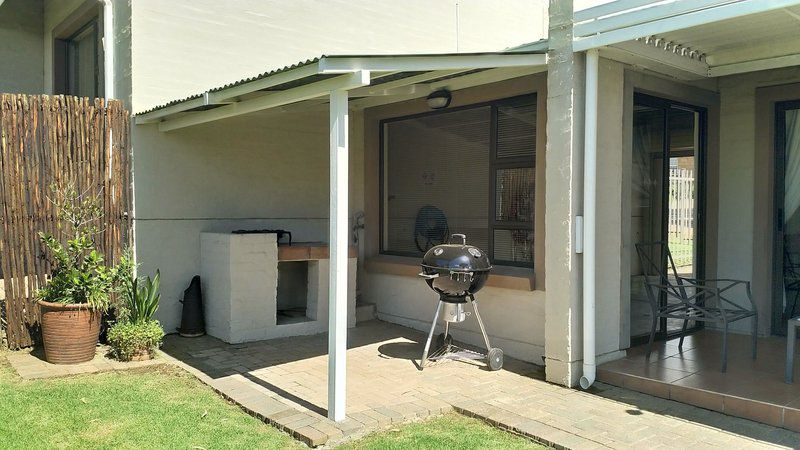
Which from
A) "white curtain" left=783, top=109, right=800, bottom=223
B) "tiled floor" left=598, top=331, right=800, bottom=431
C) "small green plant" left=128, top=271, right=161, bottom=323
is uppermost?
"white curtain" left=783, top=109, right=800, bottom=223

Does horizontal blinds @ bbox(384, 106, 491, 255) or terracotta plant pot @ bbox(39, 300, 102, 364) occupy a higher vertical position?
horizontal blinds @ bbox(384, 106, 491, 255)

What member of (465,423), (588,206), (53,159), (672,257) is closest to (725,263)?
(672,257)

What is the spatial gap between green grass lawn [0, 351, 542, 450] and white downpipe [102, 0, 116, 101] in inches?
145

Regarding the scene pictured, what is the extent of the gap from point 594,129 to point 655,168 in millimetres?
1756

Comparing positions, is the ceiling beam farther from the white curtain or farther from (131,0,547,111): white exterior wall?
(131,0,547,111): white exterior wall

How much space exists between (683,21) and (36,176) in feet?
20.8

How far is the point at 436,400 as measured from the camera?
513 centimetres

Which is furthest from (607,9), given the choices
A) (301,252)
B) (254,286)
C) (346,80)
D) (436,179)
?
(254,286)

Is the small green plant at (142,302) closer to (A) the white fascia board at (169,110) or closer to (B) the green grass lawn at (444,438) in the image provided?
(A) the white fascia board at (169,110)

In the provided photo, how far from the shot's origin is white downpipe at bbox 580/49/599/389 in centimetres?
532

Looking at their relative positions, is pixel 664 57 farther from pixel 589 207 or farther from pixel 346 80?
pixel 346 80

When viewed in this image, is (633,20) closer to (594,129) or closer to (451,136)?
(594,129)

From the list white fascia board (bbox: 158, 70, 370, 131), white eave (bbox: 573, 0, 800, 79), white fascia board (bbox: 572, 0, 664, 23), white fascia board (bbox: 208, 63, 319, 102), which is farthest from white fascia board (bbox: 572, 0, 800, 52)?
white fascia board (bbox: 208, 63, 319, 102)

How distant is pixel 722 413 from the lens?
4719 mm
